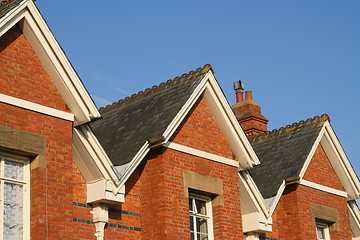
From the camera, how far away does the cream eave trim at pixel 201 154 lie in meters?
14.5

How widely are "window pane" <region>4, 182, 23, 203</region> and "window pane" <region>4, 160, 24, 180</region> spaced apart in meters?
0.15

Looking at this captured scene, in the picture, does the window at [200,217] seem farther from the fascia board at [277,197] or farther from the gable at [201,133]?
the fascia board at [277,197]

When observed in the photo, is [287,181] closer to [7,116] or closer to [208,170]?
[208,170]

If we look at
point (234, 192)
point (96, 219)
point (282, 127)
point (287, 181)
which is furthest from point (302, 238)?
point (96, 219)

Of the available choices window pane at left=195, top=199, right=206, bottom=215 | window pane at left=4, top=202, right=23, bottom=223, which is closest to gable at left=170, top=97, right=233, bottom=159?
window pane at left=195, top=199, right=206, bottom=215

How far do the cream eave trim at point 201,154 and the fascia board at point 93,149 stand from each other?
155cm

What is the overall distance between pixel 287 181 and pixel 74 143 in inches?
253

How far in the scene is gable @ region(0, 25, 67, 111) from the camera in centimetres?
1203

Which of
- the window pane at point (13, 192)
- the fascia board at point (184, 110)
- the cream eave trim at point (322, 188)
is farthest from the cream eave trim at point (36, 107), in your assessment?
the cream eave trim at point (322, 188)

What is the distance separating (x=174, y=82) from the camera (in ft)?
52.5

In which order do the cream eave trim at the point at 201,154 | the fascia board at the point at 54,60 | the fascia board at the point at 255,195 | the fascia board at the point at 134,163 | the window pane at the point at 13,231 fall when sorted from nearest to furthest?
the window pane at the point at 13,231 < the fascia board at the point at 54,60 < the fascia board at the point at 134,163 < the cream eave trim at the point at 201,154 < the fascia board at the point at 255,195

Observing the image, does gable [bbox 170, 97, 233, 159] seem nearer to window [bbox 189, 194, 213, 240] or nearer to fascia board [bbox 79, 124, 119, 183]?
window [bbox 189, 194, 213, 240]

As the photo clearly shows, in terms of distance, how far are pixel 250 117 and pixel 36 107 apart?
35.9 ft

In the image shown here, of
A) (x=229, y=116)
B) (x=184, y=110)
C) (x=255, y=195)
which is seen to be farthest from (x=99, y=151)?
(x=255, y=195)
